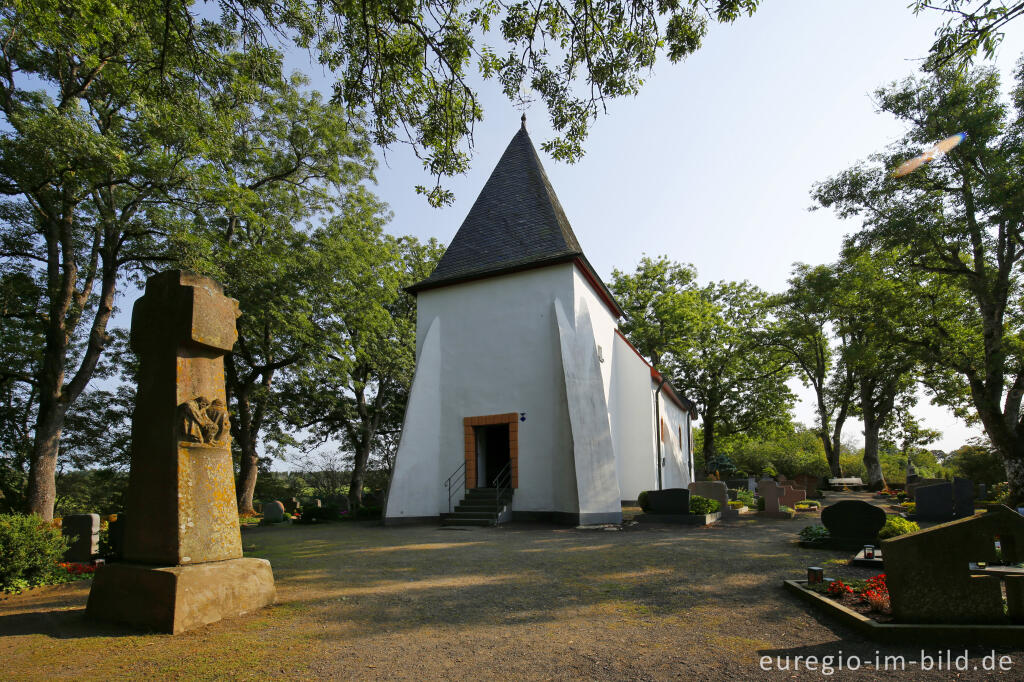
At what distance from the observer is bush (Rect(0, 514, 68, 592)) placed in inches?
245

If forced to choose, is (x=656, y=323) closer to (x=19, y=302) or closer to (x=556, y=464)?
(x=556, y=464)

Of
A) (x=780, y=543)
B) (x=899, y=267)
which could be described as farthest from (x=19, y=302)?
(x=899, y=267)

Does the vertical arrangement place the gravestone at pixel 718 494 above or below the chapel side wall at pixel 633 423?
below

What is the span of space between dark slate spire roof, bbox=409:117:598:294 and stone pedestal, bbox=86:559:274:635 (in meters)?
11.8

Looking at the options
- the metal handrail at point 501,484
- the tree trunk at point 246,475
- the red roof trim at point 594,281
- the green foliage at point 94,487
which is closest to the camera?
the metal handrail at point 501,484

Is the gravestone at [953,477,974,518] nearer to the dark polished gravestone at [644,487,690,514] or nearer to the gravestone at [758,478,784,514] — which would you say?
the gravestone at [758,478,784,514]

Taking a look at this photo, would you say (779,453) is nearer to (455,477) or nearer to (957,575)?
(455,477)

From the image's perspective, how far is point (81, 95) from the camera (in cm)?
1329

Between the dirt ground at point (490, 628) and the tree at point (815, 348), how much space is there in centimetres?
2618

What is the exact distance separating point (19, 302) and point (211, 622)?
1782 cm

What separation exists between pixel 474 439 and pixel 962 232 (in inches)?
633

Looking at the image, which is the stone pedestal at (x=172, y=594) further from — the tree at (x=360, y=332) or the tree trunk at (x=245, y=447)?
the tree trunk at (x=245, y=447)

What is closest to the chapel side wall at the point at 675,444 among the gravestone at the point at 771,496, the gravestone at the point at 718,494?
the gravestone at the point at 718,494

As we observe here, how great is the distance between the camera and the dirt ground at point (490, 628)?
3596 mm
